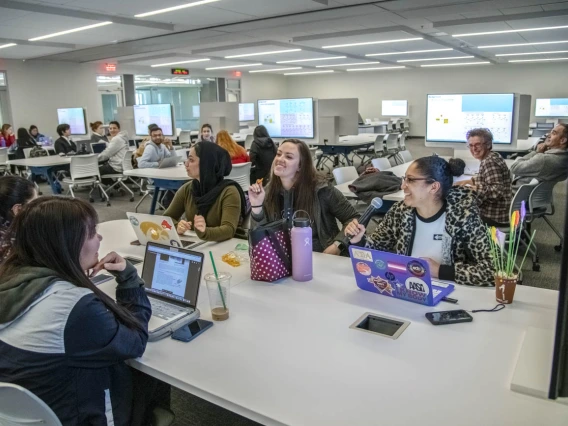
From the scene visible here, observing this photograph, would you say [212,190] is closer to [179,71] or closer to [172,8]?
[172,8]

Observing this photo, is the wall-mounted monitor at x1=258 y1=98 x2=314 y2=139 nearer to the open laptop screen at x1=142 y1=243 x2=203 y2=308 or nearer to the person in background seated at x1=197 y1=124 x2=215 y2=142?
the person in background seated at x1=197 y1=124 x2=215 y2=142

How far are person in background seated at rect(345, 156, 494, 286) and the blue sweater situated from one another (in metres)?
1.09

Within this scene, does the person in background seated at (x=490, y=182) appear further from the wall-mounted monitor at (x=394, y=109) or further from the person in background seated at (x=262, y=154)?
the wall-mounted monitor at (x=394, y=109)

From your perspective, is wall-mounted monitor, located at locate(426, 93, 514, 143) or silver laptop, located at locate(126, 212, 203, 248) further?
wall-mounted monitor, located at locate(426, 93, 514, 143)

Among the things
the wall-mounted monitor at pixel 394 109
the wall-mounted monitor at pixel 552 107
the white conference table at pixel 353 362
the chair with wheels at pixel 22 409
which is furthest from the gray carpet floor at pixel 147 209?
the wall-mounted monitor at pixel 394 109

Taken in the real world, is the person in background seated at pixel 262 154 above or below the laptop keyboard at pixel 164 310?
above

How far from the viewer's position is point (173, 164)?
5770 millimetres

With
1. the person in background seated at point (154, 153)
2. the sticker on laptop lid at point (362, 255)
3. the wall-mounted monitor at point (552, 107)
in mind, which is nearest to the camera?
the sticker on laptop lid at point (362, 255)

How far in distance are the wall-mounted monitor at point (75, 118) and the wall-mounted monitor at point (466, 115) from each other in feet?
26.2

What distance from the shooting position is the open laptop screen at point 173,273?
158cm

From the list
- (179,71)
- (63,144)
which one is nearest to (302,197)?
(63,144)

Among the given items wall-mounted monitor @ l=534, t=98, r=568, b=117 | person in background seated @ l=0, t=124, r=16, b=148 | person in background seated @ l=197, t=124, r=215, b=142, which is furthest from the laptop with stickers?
wall-mounted monitor @ l=534, t=98, r=568, b=117

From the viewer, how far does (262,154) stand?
5832mm

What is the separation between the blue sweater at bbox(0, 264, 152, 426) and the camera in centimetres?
114
